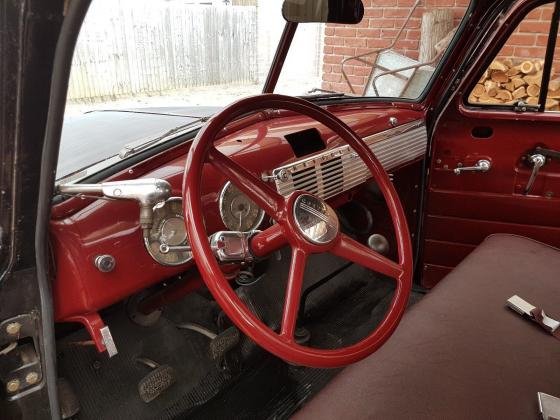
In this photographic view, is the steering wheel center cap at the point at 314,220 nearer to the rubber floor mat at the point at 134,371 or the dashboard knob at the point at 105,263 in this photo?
the dashboard knob at the point at 105,263

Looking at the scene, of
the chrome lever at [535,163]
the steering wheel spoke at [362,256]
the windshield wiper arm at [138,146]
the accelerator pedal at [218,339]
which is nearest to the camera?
the steering wheel spoke at [362,256]

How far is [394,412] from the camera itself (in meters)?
1.19

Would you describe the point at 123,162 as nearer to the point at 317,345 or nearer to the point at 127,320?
the point at 127,320

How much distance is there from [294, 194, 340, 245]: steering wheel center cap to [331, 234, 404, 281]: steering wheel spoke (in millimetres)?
42

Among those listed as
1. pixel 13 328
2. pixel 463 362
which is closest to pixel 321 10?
pixel 463 362

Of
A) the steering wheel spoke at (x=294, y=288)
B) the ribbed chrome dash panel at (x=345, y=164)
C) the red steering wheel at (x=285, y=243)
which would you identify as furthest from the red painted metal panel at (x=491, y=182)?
the steering wheel spoke at (x=294, y=288)

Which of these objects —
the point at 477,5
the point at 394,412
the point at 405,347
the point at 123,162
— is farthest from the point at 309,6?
the point at 394,412

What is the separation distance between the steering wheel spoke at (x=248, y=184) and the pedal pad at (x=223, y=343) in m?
0.83

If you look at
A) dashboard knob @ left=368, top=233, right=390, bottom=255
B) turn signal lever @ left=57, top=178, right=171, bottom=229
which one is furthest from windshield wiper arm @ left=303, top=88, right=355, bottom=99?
turn signal lever @ left=57, top=178, right=171, bottom=229

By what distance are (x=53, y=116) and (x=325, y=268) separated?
1708mm

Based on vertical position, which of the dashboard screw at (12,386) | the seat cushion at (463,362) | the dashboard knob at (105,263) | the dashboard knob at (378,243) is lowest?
the dashboard knob at (378,243)

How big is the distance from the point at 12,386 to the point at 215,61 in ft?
5.21

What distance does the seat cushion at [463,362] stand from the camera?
3.96ft

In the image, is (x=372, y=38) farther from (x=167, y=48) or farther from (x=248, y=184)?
(x=248, y=184)
